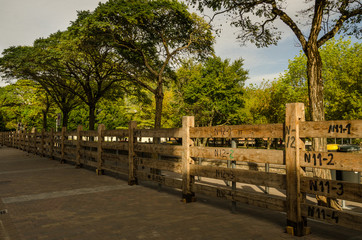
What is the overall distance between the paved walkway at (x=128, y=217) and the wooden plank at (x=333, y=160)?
1.18 m

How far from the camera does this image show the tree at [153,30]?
50.1ft

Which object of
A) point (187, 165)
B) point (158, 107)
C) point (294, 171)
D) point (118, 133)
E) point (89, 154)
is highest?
point (158, 107)

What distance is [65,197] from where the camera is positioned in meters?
7.81

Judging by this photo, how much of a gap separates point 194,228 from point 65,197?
4.14 meters

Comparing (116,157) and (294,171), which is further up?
(294,171)

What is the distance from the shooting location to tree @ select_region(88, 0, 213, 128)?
50.1 feet

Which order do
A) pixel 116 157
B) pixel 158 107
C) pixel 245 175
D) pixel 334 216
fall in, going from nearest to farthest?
1. pixel 334 216
2. pixel 245 175
3. pixel 116 157
4. pixel 158 107

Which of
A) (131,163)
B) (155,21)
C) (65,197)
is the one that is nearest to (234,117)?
(155,21)

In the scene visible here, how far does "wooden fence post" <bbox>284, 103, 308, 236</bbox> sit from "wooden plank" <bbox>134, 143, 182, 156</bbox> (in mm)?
3094

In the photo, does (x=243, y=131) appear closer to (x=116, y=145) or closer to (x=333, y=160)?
(x=333, y=160)

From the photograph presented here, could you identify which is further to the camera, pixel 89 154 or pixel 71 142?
pixel 71 142

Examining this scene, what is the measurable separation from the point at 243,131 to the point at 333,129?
1.72 meters

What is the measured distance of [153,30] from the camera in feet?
55.5

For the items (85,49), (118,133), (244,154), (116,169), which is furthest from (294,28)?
(85,49)
